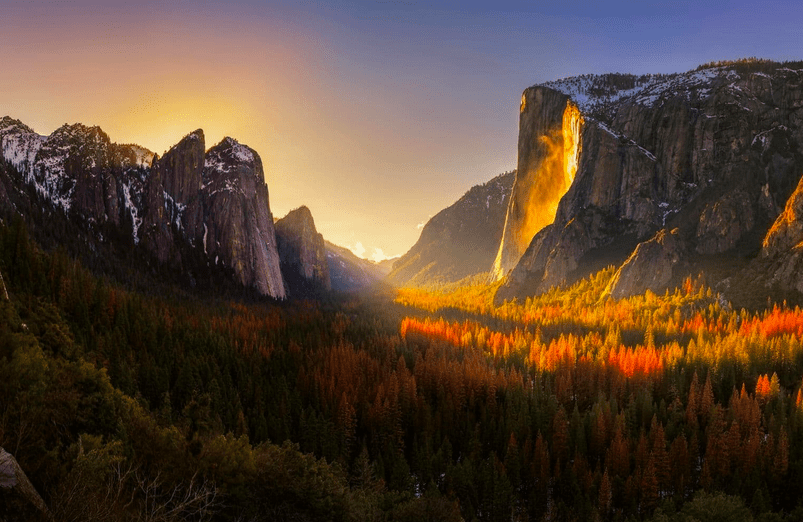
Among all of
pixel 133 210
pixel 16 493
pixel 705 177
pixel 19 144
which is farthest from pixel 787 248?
pixel 19 144

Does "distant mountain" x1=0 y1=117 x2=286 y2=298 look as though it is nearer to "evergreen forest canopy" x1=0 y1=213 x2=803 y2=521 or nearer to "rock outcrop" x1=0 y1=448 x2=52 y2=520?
"evergreen forest canopy" x1=0 y1=213 x2=803 y2=521

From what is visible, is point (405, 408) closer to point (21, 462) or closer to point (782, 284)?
point (21, 462)

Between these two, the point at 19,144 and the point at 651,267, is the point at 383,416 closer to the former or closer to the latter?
the point at 651,267

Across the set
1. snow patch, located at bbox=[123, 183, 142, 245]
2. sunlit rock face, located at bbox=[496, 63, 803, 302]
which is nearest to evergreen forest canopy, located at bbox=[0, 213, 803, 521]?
sunlit rock face, located at bbox=[496, 63, 803, 302]

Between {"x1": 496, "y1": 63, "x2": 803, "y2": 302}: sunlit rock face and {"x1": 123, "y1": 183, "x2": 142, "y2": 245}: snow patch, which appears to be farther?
{"x1": 123, "y1": 183, "x2": 142, "y2": 245}: snow patch

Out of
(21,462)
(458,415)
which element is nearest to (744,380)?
(458,415)

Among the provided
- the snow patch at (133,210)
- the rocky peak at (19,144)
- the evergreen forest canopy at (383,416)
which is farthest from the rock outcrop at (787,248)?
the rocky peak at (19,144)

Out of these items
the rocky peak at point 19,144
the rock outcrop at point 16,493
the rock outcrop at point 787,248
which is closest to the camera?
the rock outcrop at point 16,493

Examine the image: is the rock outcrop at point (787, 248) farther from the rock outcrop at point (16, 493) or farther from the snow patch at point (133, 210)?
the snow patch at point (133, 210)
